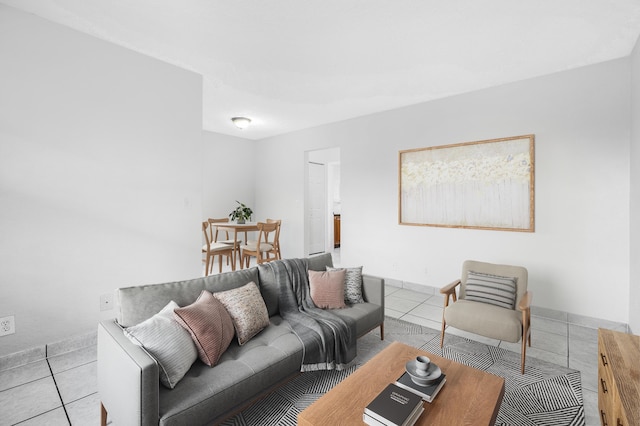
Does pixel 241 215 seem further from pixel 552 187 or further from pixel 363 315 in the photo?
pixel 552 187

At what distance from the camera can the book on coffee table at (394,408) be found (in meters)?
1.23

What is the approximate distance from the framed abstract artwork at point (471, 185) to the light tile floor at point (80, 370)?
42.6 inches

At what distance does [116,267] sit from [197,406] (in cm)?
196

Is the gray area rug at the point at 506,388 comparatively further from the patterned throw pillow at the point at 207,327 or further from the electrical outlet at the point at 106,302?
the electrical outlet at the point at 106,302

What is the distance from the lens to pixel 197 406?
4.56 ft

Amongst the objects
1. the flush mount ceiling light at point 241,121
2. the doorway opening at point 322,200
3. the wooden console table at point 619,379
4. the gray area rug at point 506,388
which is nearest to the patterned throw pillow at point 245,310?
the gray area rug at point 506,388

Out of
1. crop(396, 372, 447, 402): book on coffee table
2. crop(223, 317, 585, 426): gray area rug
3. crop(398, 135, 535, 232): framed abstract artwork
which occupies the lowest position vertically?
crop(223, 317, 585, 426): gray area rug

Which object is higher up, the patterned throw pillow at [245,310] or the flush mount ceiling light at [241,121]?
the flush mount ceiling light at [241,121]

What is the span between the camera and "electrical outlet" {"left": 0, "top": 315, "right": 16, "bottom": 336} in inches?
87.4

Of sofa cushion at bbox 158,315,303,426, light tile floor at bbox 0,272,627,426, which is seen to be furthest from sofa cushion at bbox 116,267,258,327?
light tile floor at bbox 0,272,627,426

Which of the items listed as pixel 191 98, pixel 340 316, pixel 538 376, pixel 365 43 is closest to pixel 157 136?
pixel 191 98

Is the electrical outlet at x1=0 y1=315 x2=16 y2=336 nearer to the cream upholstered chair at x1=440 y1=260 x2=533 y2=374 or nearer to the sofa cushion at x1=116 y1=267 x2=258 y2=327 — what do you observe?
the sofa cushion at x1=116 y1=267 x2=258 y2=327

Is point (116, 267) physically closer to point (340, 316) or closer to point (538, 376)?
point (340, 316)

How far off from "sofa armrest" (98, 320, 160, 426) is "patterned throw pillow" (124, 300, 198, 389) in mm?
49
